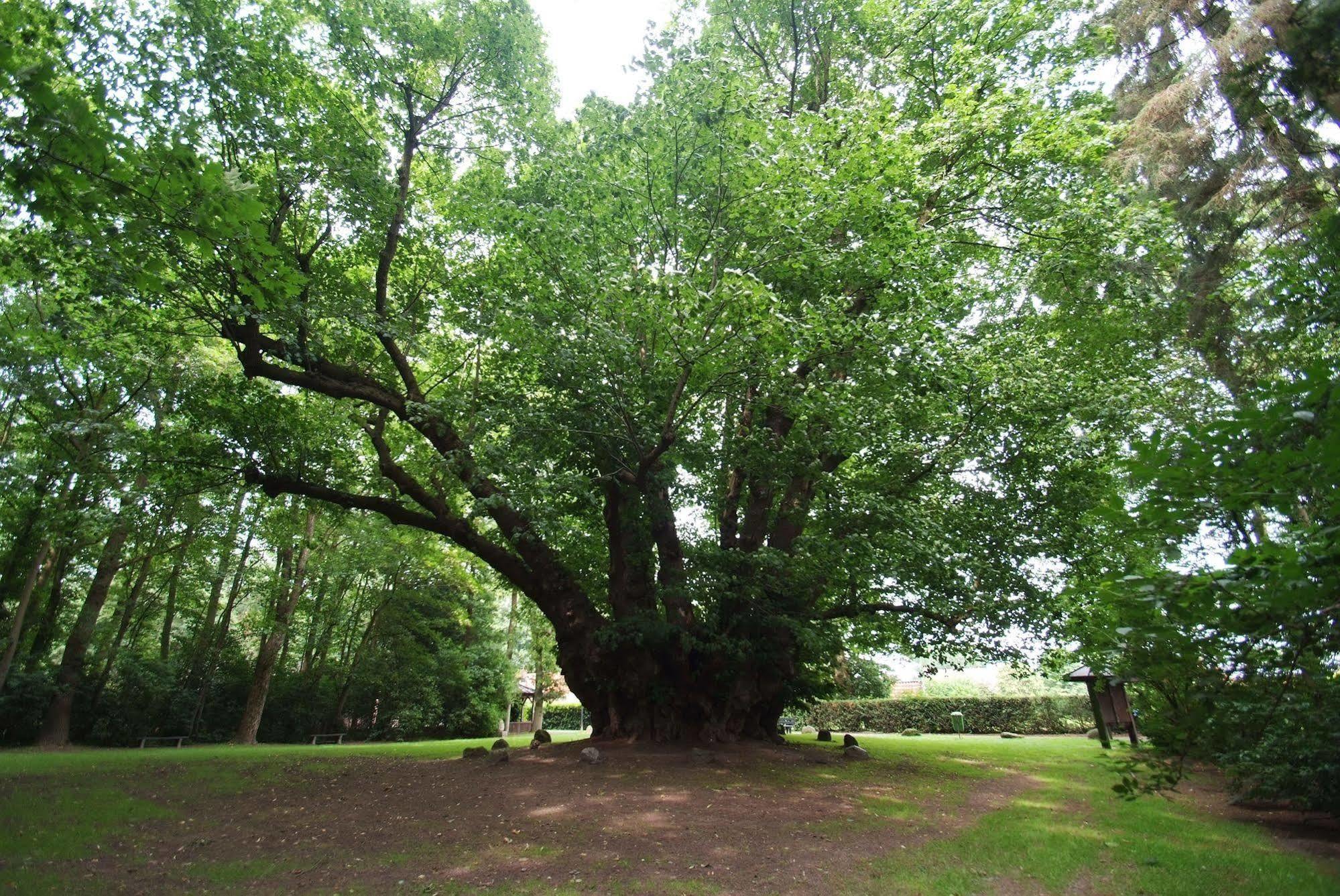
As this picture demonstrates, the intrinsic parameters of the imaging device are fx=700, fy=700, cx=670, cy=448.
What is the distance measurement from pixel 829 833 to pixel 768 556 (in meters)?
3.54

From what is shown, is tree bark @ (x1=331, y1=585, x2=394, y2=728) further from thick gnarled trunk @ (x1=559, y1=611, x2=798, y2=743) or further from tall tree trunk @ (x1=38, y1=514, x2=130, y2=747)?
thick gnarled trunk @ (x1=559, y1=611, x2=798, y2=743)

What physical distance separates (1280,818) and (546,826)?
26.5 ft

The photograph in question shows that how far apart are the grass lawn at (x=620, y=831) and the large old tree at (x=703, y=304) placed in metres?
2.17

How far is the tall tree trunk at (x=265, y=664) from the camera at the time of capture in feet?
62.6

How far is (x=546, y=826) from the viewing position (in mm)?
6922

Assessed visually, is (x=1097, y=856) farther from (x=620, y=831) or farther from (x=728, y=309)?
(x=728, y=309)

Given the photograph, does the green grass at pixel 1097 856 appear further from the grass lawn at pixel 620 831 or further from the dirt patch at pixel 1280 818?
the dirt patch at pixel 1280 818

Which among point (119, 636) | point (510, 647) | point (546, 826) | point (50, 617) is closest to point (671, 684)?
point (546, 826)

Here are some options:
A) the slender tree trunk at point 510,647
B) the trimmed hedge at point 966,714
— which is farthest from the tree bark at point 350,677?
the trimmed hedge at point 966,714

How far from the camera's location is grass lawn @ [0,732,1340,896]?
5.44m

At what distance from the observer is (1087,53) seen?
35.0ft

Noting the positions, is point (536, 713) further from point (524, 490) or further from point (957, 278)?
point (957, 278)

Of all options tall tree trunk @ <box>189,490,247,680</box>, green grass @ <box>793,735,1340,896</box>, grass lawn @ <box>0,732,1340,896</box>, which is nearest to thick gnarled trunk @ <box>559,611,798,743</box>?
grass lawn @ <box>0,732,1340,896</box>

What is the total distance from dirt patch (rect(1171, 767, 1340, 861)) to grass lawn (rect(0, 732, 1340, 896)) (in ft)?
0.37
